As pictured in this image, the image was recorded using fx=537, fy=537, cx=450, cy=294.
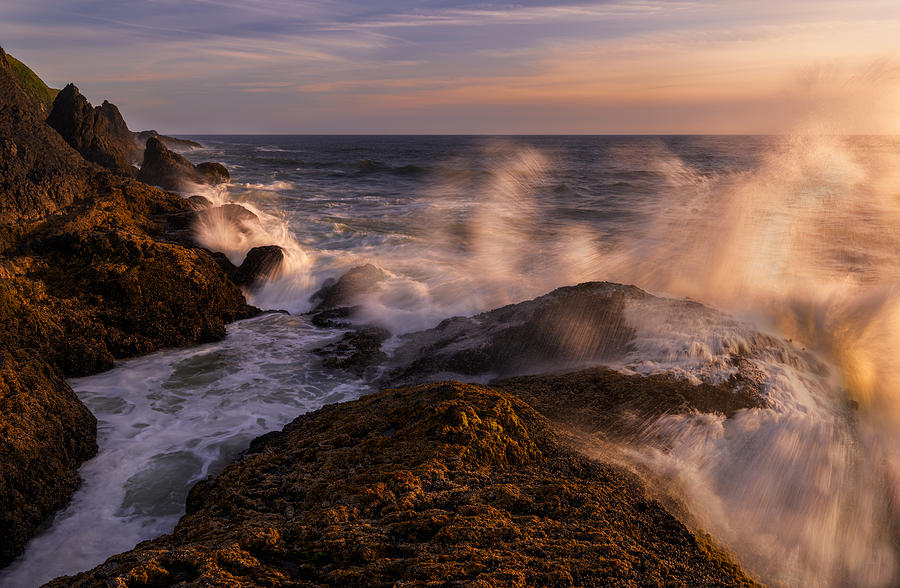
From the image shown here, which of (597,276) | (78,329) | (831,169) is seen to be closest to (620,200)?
(831,169)

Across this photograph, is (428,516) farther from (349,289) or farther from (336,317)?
(349,289)

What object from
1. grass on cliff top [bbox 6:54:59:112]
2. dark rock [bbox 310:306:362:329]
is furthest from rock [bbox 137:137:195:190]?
dark rock [bbox 310:306:362:329]

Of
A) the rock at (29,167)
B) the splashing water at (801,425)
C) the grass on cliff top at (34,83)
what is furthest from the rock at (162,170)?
the splashing water at (801,425)

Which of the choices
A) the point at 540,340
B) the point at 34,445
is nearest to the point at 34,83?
the point at 34,445

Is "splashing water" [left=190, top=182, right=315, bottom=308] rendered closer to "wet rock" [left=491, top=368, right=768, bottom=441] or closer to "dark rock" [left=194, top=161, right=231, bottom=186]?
"wet rock" [left=491, top=368, right=768, bottom=441]

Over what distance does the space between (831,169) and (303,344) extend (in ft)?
67.7

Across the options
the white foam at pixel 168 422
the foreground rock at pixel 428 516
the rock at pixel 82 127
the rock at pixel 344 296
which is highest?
the rock at pixel 82 127

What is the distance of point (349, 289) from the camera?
374 inches

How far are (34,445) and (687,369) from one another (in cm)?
522

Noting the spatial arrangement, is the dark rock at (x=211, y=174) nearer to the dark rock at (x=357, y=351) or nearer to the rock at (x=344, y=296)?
the rock at (x=344, y=296)

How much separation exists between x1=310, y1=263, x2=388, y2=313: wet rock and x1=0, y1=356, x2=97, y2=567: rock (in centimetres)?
471

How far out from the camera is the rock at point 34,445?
3.51m

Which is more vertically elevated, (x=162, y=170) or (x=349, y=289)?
(x=162, y=170)

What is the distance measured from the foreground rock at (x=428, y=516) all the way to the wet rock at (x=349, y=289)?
18.3 feet
